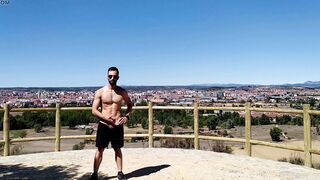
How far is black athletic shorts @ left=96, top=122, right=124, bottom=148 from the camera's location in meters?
6.25

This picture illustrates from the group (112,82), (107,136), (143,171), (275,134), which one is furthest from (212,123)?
(112,82)

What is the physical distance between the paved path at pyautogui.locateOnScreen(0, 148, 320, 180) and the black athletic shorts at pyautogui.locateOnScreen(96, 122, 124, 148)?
2.27 feet

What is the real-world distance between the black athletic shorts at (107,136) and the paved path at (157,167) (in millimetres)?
693

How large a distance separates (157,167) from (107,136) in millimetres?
1564

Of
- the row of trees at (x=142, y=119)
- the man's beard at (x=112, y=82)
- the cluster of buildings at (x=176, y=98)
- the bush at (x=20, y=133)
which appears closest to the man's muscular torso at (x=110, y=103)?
the man's beard at (x=112, y=82)

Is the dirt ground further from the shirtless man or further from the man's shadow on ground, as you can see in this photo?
the shirtless man

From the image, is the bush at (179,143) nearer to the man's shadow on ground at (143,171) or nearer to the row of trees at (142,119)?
the row of trees at (142,119)

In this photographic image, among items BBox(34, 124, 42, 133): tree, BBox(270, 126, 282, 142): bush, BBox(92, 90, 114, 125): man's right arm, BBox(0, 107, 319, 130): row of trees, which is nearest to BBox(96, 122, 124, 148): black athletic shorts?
BBox(92, 90, 114, 125): man's right arm

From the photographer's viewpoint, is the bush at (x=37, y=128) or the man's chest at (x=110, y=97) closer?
the man's chest at (x=110, y=97)

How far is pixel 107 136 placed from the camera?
20.6 ft

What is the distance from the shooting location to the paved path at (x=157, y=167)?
6.77 m

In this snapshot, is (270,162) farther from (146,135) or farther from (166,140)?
(166,140)

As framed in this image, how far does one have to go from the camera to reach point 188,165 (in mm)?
7574

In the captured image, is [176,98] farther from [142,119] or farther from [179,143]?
[179,143]
